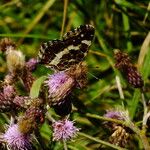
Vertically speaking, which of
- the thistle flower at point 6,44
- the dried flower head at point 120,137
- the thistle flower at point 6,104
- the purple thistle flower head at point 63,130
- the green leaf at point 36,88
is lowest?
the dried flower head at point 120,137

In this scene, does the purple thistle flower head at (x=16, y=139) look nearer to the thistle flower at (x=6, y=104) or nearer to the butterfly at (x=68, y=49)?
the thistle flower at (x=6, y=104)

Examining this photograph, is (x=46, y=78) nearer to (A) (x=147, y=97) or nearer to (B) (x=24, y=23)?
(A) (x=147, y=97)

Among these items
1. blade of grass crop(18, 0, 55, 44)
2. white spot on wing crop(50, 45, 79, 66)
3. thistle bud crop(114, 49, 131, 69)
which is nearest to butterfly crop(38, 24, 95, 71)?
white spot on wing crop(50, 45, 79, 66)

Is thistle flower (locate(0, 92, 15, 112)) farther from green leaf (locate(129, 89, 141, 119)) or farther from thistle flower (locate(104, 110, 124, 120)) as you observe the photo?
green leaf (locate(129, 89, 141, 119))

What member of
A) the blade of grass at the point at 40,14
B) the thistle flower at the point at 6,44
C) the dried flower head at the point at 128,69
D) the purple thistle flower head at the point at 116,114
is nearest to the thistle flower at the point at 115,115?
the purple thistle flower head at the point at 116,114

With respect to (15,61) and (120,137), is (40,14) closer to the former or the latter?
(15,61)

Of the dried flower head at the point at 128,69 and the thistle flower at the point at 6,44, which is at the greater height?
the thistle flower at the point at 6,44

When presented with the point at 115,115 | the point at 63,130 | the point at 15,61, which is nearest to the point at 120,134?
the point at 115,115
